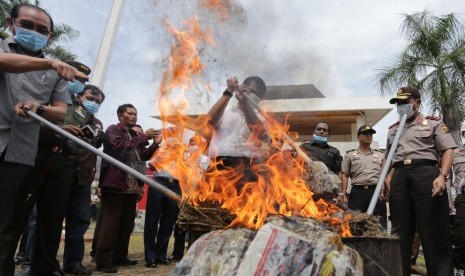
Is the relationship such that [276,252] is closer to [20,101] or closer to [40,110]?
[40,110]

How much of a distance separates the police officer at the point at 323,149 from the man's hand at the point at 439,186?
2.15m

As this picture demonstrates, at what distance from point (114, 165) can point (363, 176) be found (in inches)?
175

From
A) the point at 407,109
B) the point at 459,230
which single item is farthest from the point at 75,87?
the point at 459,230

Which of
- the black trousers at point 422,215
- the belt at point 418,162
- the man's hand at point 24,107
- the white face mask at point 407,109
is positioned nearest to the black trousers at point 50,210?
the man's hand at point 24,107

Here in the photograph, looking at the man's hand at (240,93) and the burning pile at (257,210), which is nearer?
the burning pile at (257,210)

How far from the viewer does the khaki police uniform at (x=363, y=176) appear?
20.3ft

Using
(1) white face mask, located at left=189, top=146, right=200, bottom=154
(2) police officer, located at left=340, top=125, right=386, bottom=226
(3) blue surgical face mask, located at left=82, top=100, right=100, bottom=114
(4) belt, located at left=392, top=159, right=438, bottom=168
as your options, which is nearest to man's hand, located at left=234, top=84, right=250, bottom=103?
(1) white face mask, located at left=189, top=146, right=200, bottom=154

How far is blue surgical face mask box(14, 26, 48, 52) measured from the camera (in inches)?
120

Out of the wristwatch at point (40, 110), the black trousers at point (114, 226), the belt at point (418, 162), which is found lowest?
the black trousers at point (114, 226)

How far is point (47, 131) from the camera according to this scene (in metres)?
3.35

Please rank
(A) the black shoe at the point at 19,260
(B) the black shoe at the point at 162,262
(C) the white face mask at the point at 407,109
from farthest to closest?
1. (B) the black shoe at the point at 162,262
2. (A) the black shoe at the point at 19,260
3. (C) the white face mask at the point at 407,109

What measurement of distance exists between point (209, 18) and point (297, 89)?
4.73 ft

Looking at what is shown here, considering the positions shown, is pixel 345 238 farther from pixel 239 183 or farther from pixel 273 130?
pixel 273 130

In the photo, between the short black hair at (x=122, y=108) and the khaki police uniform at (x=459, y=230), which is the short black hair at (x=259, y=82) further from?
the khaki police uniform at (x=459, y=230)
